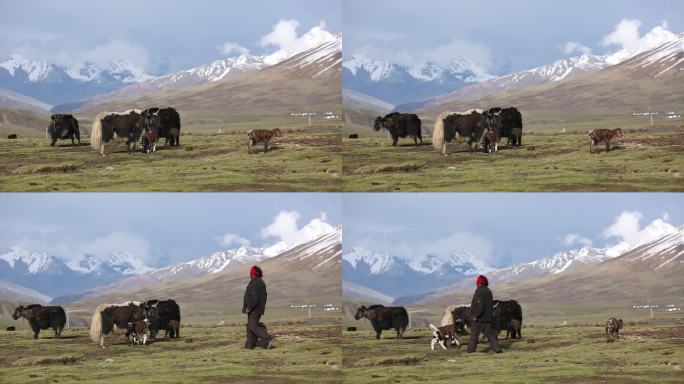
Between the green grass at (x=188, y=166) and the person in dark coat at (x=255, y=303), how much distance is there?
92.5 inches

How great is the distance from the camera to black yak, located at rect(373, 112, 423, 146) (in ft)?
96.6

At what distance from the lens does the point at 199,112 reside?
29.6m

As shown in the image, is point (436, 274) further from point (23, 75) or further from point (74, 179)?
point (23, 75)

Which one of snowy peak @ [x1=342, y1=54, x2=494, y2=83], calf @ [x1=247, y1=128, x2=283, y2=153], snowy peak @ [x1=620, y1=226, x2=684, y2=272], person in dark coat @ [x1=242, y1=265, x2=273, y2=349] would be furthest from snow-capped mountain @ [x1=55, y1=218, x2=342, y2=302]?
snowy peak @ [x1=620, y1=226, x2=684, y2=272]

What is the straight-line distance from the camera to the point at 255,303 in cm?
2659

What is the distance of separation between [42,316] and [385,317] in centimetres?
679

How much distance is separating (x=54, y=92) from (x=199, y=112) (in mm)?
2920

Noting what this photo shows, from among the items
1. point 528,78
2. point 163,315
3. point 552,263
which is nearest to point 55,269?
point 163,315

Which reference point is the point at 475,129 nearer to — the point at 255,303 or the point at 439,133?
the point at 439,133

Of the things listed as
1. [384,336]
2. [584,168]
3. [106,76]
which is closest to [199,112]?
[106,76]

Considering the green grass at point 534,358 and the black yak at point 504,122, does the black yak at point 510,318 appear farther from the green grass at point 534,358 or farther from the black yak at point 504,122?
the black yak at point 504,122

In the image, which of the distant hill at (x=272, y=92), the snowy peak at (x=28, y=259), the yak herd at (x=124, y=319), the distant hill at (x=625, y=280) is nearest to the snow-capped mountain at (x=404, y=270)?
the distant hill at (x=625, y=280)

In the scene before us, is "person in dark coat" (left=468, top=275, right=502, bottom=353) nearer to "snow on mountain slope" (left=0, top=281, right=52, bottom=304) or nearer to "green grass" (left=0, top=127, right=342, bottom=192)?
"green grass" (left=0, top=127, right=342, bottom=192)

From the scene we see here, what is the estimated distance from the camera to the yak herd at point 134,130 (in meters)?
29.3
